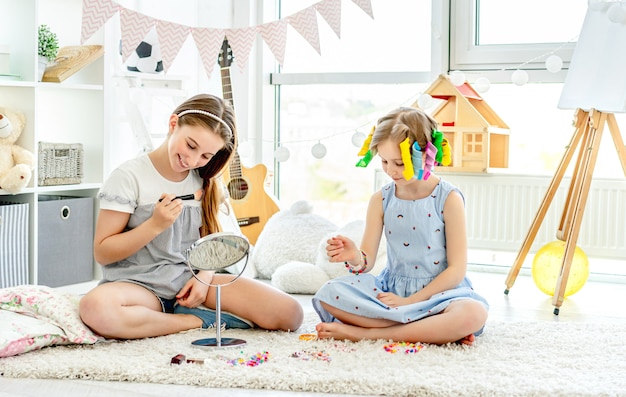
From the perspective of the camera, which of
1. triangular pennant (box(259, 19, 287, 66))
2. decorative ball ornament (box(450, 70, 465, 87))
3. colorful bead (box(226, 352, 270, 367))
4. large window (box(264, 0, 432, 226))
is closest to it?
colorful bead (box(226, 352, 270, 367))

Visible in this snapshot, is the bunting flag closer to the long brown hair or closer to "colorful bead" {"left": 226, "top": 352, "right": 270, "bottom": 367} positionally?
the long brown hair

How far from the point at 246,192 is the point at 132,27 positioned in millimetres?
986

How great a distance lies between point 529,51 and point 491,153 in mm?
429

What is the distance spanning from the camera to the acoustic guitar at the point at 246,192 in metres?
3.44

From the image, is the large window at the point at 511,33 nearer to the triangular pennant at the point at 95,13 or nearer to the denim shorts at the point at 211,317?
the triangular pennant at the point at 95,13

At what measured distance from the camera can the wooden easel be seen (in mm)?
2717

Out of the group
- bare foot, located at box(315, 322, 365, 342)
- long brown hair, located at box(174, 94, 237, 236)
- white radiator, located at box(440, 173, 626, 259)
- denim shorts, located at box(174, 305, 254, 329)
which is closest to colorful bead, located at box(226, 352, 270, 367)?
bare foot, located at box(315, 322, 365, 342)

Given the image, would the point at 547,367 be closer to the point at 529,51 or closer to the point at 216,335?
the point at 216,335

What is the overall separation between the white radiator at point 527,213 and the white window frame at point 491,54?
0.42m

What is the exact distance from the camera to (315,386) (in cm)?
171

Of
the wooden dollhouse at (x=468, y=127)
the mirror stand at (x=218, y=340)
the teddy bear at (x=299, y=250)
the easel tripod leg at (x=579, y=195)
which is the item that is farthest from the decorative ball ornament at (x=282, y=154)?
the mirror stand at (x=218, y=340)

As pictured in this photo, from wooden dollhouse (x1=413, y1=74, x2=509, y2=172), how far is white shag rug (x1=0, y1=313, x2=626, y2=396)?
132 centimetres

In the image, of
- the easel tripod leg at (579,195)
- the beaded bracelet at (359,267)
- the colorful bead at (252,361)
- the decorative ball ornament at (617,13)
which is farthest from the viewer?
the easel tripod leg at (579,195)

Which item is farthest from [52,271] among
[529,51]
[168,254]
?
[529,51]
